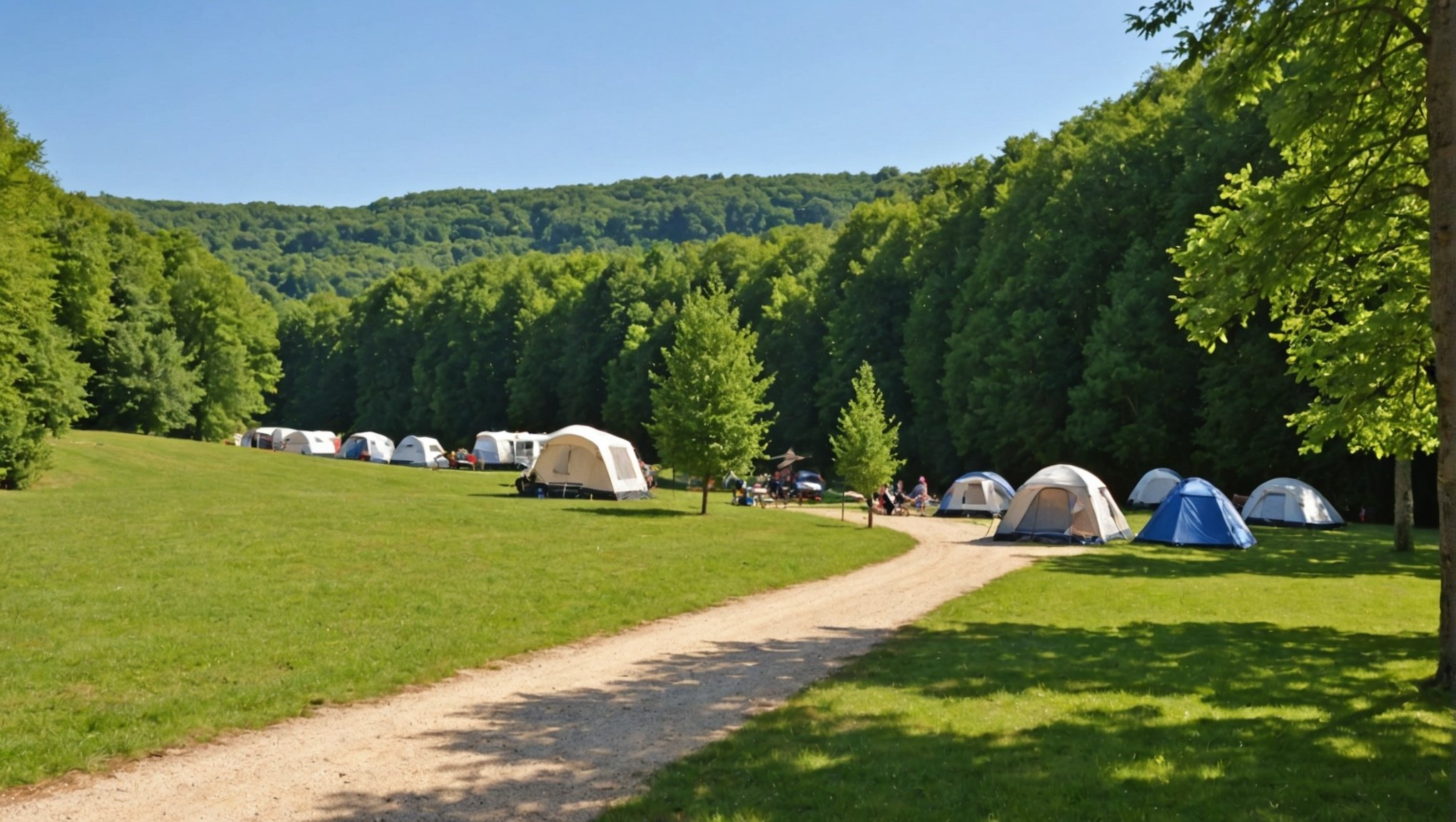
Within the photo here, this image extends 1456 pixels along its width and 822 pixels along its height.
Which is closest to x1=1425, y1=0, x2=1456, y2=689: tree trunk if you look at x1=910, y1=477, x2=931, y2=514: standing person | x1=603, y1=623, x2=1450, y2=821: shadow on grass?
x1=603, y1=623, x2=1450, y2=821: shadow on grass

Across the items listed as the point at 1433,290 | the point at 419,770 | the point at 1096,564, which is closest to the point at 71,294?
the point at 1096,564

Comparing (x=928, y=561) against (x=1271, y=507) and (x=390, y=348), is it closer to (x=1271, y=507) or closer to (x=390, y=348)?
(x=1271, y=507)

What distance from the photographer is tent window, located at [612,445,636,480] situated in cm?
3742

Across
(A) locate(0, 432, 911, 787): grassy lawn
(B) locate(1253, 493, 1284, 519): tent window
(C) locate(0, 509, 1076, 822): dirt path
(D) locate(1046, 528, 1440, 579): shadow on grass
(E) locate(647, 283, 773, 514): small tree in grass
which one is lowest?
(C) locate(0, 509, 1076, 822): dirt path

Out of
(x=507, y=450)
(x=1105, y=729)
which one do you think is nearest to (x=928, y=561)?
(x=1105, y=729)

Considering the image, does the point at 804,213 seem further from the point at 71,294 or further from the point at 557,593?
the point at 557,593

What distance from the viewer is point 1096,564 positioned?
72.2ft

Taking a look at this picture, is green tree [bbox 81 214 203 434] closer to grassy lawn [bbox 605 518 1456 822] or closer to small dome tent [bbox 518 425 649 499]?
small dome tent [bbox 518 425 649 499]

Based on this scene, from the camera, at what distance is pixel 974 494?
121 ft

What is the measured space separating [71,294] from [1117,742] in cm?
4607

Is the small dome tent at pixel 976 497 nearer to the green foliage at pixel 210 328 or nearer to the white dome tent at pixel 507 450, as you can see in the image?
the white dome tent at pixel 507 450

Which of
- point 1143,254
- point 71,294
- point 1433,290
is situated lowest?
point 1433,290

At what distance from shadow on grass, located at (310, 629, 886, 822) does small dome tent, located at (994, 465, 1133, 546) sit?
1638 cm

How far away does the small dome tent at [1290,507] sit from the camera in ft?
107
